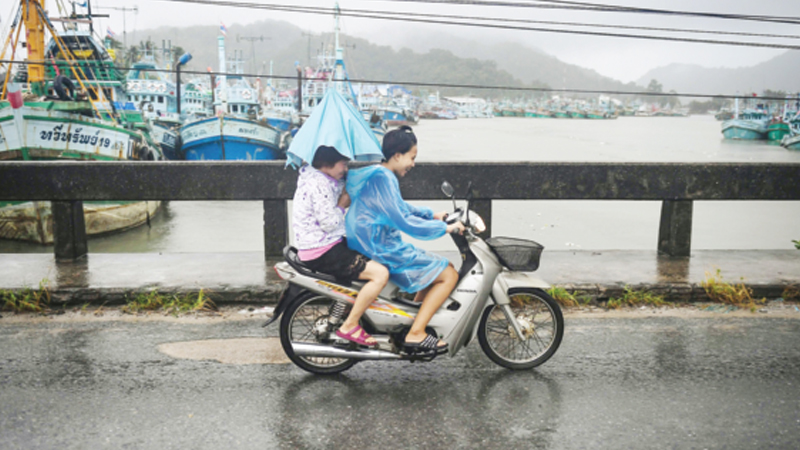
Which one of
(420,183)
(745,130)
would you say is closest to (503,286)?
(420,183)

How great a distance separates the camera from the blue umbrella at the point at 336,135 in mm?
3453

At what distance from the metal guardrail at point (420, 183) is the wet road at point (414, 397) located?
69.3 inches

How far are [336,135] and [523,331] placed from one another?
163cm

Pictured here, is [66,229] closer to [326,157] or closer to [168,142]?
[326,157]

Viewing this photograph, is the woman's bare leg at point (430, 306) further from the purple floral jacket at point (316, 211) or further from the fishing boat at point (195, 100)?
the fishing boat at point (195, 100)

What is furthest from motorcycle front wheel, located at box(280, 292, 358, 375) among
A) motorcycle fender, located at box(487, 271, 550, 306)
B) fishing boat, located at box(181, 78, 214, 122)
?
fishing boat, located at box(181, 78, 214, 122)

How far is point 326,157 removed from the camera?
350cm

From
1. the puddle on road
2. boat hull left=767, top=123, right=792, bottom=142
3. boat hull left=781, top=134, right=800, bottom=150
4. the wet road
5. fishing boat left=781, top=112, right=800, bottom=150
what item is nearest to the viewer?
the wet road

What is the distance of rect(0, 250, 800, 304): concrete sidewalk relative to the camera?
527 cm

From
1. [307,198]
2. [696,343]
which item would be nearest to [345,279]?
[307,198]

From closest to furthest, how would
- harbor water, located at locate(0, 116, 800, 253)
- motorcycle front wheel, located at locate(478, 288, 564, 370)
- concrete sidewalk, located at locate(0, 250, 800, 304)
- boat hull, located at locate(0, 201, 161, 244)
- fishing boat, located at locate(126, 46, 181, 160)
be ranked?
motorcycle front wheel, located at locate(478, 288, 564, 370), concrete sidewalk, located at locate(0, 250, 800, 304), harbor water, located at locate(0, 116, 800, 253), boat hull, located at locate(0, 201, 161, 244), fishing boat, located at locate(126, 46, 181, 160)

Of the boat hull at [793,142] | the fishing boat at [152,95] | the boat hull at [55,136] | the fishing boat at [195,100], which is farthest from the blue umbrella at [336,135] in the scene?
the boat hull at [793,142]

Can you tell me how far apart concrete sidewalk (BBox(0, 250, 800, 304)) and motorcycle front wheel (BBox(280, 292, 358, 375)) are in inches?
55.4

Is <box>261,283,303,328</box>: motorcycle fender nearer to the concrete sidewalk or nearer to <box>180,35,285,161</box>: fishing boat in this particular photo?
the concrete sidewalk
